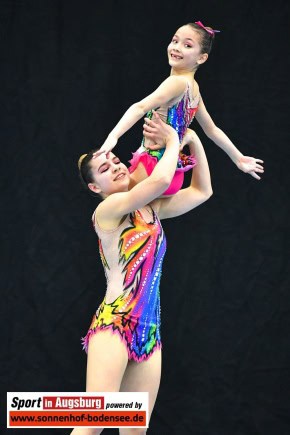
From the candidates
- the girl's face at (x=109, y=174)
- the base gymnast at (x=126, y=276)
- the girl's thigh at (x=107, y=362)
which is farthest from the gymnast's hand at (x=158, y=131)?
the girl's thigh at (x=107, y=362)

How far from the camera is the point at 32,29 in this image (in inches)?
184

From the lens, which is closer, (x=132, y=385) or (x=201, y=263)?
(x=132, y=385)

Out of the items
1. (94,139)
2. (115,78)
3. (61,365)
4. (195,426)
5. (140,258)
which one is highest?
(115,78)

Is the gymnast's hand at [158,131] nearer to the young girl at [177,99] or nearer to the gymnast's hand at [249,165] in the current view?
the young girl at [177,99]

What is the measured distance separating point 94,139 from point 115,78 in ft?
1.06

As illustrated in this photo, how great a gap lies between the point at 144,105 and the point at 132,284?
0.71 metres

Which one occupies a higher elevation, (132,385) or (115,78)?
(115,78)

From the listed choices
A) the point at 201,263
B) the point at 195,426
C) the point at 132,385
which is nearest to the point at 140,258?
the point at 132,385

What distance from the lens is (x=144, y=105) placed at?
340cm

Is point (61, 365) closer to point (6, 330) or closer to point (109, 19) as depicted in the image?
point (6, 330)

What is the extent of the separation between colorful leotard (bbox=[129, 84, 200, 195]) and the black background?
3.54 feet

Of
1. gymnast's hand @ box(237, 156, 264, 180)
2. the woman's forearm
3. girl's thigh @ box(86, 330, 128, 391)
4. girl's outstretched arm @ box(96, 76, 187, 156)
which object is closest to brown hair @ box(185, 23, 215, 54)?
girl's outstretched arm @ box(96, 76, 187, 156)

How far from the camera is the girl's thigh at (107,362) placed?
3559mm

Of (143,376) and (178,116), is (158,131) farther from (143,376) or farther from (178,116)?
(143,376)
